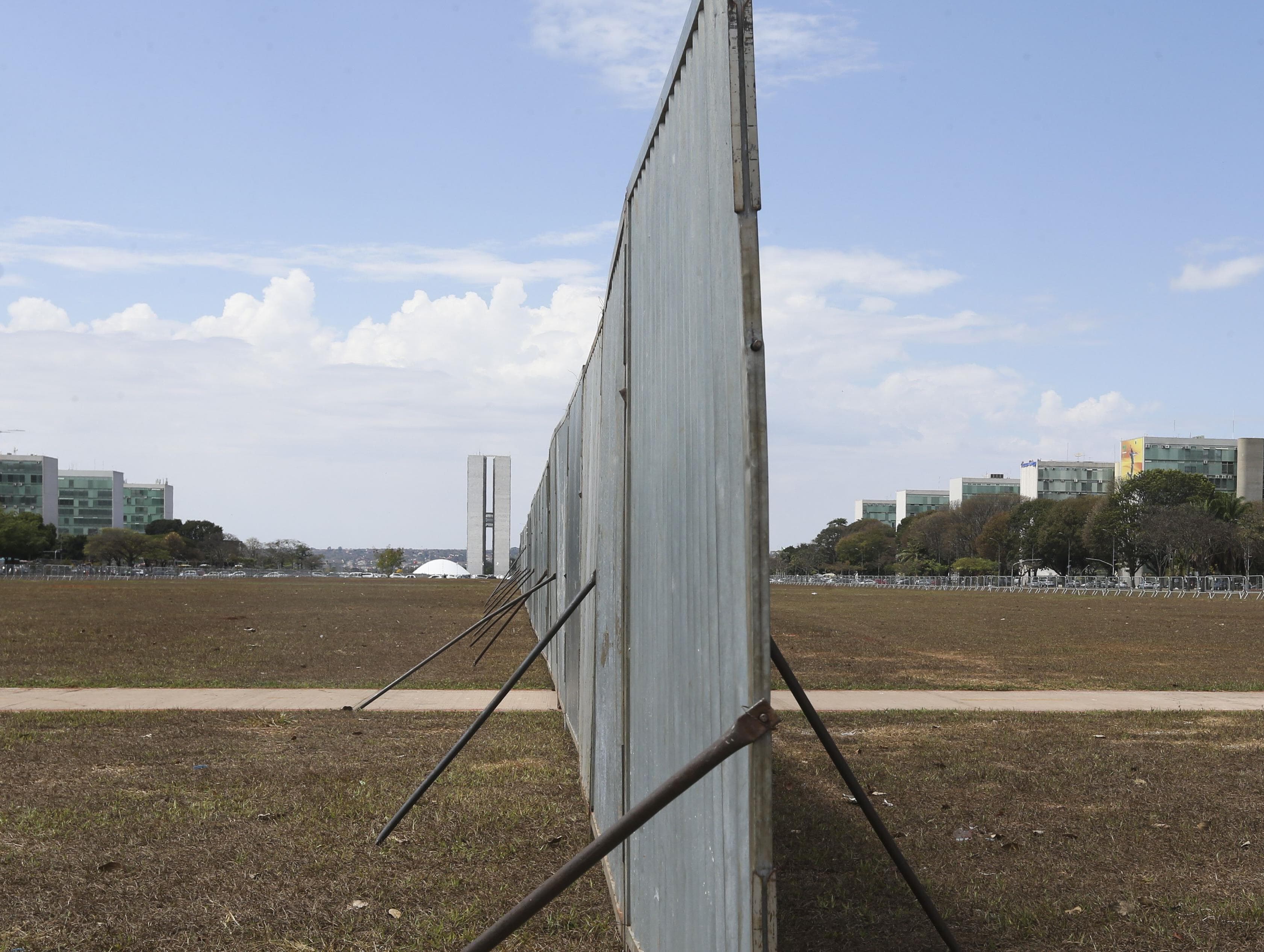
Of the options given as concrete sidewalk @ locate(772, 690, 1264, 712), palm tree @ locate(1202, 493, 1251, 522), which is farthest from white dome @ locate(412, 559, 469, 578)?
concrete sidewalk @ locate(772, 690, 1264, 712)

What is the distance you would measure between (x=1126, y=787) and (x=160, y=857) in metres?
6.41

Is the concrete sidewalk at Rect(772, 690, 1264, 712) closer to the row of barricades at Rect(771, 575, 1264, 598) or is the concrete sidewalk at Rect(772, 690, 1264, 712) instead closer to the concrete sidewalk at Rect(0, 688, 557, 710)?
the concrete sidewalk at Rect(0, 688, 557, 710)

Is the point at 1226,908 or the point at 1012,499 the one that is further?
the point at 1012,499

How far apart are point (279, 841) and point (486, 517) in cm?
16013

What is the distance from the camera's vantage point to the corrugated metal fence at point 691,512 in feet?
8.95

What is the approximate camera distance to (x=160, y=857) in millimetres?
6301

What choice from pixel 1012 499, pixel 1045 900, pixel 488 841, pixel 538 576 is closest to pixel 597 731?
pixel 488 841

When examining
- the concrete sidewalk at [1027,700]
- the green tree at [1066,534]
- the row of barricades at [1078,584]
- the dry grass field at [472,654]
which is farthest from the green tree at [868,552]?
the concrete sidewalk at [1027,700]

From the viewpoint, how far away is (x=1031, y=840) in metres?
6.78

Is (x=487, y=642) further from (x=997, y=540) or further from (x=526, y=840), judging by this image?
(x=997, y=540)

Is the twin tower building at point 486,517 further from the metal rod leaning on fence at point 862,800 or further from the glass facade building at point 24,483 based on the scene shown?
the metal rod leaning on fence at point 862,800

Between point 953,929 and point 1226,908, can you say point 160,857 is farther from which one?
point 1226,908

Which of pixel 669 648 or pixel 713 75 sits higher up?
pixel 713 75

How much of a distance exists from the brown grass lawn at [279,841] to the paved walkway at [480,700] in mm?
1737
